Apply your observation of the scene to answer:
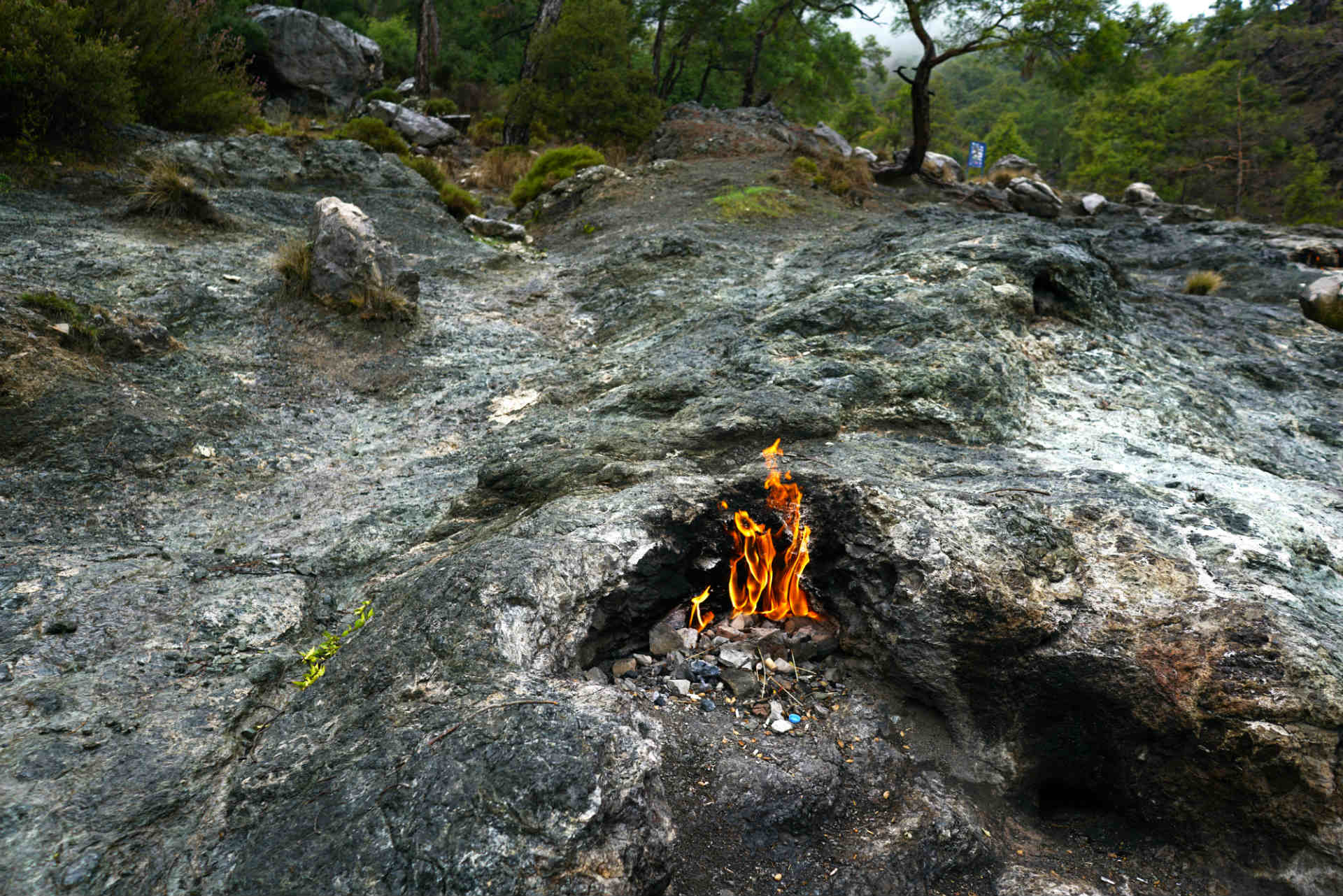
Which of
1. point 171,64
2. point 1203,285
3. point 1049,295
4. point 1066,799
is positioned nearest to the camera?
point 1066,799

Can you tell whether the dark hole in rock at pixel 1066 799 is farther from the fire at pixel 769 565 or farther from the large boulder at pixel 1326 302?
the large boulder at pixel 1326 302

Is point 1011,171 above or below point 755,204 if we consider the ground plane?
above

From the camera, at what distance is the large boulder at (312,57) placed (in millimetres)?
20281

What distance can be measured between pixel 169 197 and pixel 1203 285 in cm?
1356

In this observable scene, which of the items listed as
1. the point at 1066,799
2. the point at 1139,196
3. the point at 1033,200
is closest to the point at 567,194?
the point at 1066,799

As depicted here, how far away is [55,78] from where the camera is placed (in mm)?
8516

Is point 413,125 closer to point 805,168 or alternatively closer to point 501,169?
point 501,169

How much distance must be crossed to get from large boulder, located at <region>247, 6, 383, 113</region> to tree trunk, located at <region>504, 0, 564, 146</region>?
561cm

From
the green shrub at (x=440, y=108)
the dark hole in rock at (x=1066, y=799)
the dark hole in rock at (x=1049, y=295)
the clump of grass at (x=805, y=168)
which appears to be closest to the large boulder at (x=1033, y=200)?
the clump of grass at (x=805, y=168)

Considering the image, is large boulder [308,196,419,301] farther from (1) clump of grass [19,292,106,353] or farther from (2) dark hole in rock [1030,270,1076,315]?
(2) dark hole in rock [1030,270,1076,315]

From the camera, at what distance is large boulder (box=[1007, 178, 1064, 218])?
61.4 ft

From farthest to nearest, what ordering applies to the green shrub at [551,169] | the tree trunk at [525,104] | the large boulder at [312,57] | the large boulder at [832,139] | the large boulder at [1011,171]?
the large boulder at [832,139], the large boulder at [1011,171], the large boulder at [312,57], the tree trunk at [525,104], the green shrub at [551,169]

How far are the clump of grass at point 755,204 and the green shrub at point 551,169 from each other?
367cm

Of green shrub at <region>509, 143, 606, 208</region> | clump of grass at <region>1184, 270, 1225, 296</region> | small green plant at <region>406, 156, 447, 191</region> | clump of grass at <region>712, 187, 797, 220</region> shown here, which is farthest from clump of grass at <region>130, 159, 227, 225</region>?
clump of grass at <region>1184, 270, 1225, 296</region>
